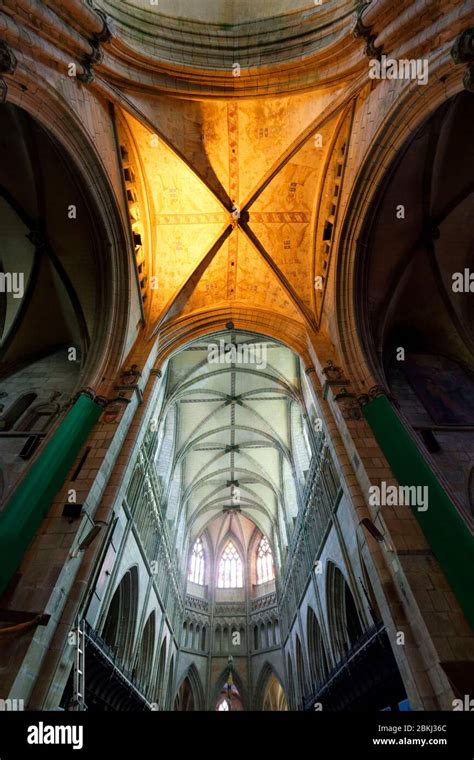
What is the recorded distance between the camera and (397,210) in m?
9.55

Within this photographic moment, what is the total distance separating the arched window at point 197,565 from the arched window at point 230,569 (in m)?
1.30

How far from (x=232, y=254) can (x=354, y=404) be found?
700 cm

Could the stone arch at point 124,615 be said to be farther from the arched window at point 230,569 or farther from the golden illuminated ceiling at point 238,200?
the arched window at point 230,569

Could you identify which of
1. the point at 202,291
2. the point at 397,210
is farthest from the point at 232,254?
the point at 397,210

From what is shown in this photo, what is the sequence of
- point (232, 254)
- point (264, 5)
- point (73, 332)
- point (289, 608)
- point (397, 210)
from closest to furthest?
point (397, 210) < point (264, 5) < point (73, 332) < point (232, 254) < point (289, 608)

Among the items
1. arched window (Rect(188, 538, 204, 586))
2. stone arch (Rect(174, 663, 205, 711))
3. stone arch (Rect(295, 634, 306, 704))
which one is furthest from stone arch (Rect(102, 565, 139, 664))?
arched window (Rect(188, 538, 204, 586))

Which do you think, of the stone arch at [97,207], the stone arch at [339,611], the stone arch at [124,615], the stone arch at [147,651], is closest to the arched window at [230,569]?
the stone arch at [147,651]

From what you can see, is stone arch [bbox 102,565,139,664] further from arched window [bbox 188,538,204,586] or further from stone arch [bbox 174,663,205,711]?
arched window [bbox 188,538,204,586]

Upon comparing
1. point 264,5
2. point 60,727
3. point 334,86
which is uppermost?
point 264,5

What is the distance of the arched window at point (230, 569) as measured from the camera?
2481cm

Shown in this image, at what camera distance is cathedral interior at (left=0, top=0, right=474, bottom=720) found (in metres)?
5.74

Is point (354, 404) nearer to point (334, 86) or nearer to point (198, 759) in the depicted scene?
point (198, 759)

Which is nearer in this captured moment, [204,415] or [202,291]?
[202,291]

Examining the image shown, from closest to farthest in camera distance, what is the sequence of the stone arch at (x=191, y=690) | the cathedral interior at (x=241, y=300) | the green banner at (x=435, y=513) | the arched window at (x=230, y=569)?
the green banner at (x=435, y=513) → the cathedral interior at (x=241, y=300) → the stone arch at (x=191, y=690) → the arched window at (x=230, y=569)
